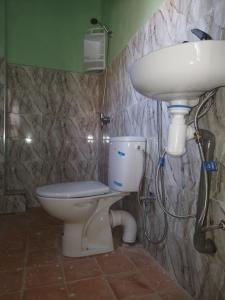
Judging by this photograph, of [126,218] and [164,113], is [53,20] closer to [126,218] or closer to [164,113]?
[164,113]

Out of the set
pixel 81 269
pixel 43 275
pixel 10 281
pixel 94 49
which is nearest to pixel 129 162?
pixel 81 269

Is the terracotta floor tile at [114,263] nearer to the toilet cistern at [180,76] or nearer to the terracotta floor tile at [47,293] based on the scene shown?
the terracotta floor tile at [47,293]

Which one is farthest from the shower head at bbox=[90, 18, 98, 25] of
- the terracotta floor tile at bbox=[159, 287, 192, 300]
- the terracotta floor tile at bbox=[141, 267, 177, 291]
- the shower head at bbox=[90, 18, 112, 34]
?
the terracotta floor tile at bbox=[159, 287, 192, 300]

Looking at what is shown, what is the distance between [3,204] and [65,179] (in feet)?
2.15

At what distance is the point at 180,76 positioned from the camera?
0.77 meters

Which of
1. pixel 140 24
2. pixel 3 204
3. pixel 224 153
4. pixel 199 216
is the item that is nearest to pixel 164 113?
pixel 224 153

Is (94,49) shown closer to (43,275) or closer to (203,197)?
(203,197)

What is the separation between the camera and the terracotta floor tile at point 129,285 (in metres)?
1.09

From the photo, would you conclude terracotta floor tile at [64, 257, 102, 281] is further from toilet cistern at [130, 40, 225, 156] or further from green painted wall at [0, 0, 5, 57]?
green painted wall at [0, 0, 5, 57]

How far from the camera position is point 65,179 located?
2.47 m

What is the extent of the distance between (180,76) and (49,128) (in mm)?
1864

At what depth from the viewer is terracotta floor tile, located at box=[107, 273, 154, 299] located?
109 centimetres

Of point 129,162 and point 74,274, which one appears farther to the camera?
point 129,162

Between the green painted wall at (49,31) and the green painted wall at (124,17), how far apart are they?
0.29m
